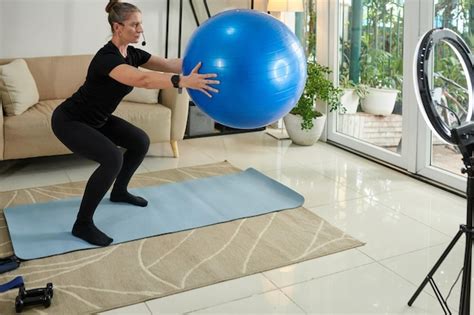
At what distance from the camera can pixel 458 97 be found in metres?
3.22

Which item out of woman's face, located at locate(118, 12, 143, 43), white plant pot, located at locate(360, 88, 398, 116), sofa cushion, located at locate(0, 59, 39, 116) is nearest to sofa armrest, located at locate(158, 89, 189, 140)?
sofa cushion, located at locate(0, 59, 39, 116)

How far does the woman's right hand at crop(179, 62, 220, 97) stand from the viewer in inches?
89.7

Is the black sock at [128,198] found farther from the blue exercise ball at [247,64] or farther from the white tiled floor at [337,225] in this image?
the blue exercise ball at [247,64]

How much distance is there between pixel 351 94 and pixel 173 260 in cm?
276

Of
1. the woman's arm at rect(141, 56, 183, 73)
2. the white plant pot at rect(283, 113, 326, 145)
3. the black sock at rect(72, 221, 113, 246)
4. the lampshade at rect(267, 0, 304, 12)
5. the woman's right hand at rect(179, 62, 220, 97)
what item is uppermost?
the lampshade at rect(267, 0, 304, 12)

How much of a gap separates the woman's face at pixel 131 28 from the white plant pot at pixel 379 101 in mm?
2324

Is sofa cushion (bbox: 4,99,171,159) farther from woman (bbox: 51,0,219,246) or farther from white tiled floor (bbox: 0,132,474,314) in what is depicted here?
woman (bbox: 51,0,219,246)

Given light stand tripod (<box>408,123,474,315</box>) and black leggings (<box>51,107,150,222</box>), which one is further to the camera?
black leggings (<box>51,107,150,222</box>)

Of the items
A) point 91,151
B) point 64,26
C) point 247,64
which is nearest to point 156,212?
point 91,151

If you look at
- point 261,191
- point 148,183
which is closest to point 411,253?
point 261,191

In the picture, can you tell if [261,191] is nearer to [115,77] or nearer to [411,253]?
[411,253]

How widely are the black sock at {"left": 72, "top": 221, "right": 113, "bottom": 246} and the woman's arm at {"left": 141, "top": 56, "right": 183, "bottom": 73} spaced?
94 centimetres

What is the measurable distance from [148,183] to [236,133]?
5.85ft

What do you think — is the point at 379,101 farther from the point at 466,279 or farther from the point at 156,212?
the point at 466,279
